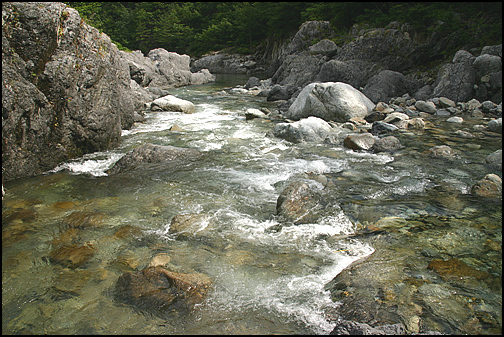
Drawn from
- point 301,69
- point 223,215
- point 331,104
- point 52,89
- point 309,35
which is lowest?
point 223,215

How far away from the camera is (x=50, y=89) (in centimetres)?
641

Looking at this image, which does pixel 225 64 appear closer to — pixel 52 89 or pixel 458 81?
pixel 458 81

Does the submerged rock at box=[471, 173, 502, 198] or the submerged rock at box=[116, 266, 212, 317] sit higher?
the submerged rock at box=[471, 173, 502, 198]

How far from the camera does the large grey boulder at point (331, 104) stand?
36.3 ft

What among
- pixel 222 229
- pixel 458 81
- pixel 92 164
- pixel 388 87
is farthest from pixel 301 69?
pixel 222 229

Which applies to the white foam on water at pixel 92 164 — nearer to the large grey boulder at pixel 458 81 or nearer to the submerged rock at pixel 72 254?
the submerged rock at pixel 72 254

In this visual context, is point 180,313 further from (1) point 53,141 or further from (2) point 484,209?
(1) point 53,141

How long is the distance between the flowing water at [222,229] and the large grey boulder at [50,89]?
376mm

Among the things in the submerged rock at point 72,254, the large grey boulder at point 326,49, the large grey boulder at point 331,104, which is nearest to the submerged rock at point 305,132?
the large grey boulder at point 331,104

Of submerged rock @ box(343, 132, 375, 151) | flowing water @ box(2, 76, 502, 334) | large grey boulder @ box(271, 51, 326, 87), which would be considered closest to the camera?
flowing water @ box(2, 76, 502, 334)

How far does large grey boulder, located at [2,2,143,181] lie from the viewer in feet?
19.1

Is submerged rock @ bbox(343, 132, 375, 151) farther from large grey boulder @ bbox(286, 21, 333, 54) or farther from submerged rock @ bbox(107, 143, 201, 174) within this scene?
large grey boulder @ bbox(286, 21, 333, 54)

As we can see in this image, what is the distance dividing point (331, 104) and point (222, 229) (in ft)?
26.2

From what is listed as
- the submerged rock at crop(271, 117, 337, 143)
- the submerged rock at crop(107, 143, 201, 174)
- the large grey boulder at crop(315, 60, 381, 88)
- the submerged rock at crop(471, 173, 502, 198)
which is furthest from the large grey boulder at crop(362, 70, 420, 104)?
the submerged rock at crop(107, 143, 201, 174)
